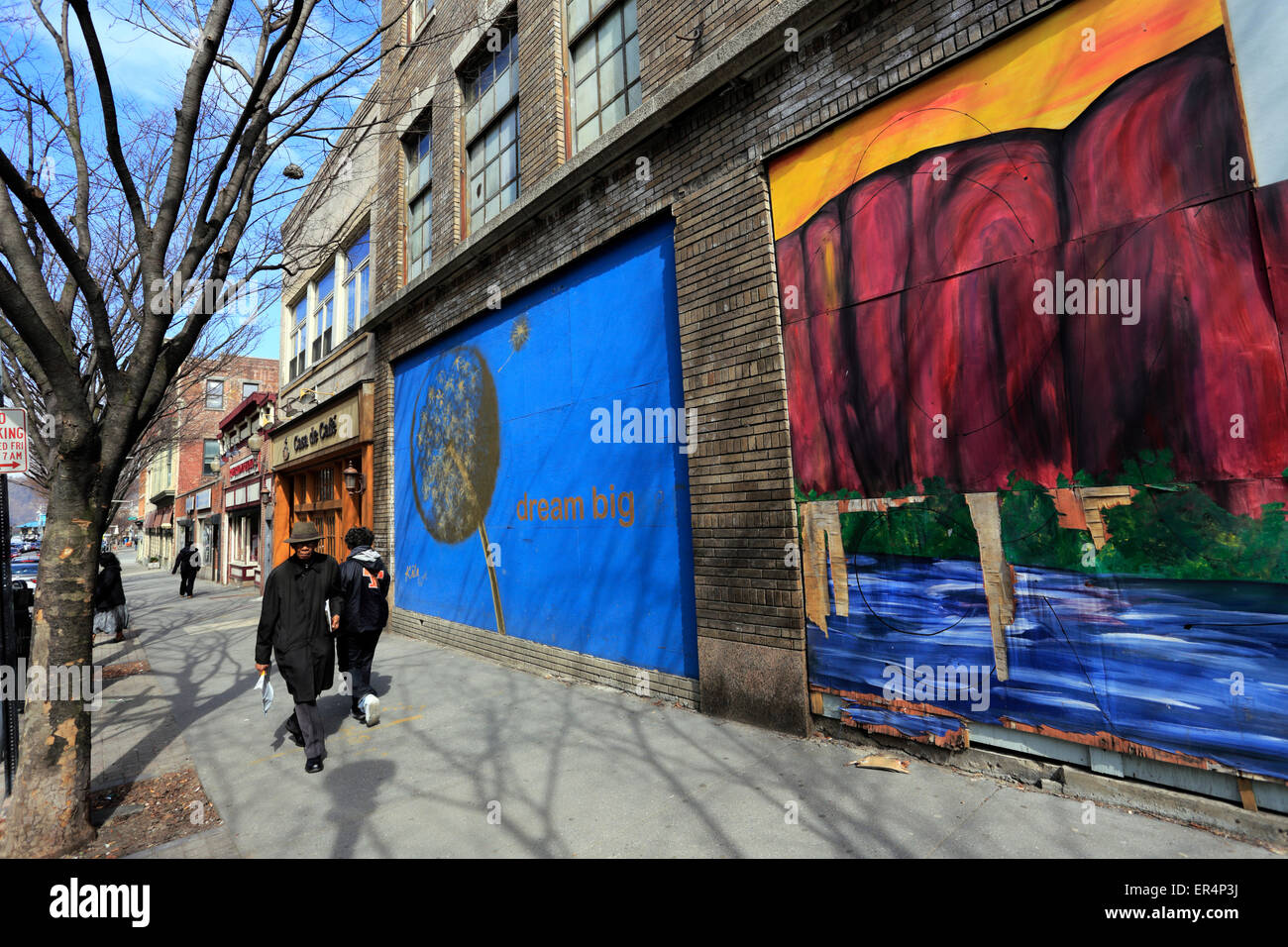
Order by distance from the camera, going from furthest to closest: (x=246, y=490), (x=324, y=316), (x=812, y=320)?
(x=246, y=490) < (x=324, y=316) < (x=812, y=320)

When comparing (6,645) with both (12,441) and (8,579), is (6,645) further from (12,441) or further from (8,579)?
(12,441)

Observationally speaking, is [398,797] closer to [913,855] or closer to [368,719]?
[368,719]

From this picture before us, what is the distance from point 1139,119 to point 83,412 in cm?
650

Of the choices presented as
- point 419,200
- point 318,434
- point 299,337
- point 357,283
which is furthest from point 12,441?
point 299,337

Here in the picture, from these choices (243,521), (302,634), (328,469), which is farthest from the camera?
(243,521)

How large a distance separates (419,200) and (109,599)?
972cm

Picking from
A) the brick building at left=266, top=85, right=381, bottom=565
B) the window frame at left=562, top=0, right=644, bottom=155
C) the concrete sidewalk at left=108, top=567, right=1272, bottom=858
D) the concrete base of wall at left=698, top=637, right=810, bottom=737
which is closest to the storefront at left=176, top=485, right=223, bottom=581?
the brick building at left=266, top=85, right=381, bottom=565

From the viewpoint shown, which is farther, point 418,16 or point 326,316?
point 326,316

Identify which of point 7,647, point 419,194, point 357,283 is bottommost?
point 7,647

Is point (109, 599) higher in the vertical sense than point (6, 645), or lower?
lower

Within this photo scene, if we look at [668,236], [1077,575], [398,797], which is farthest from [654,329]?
[398,797]

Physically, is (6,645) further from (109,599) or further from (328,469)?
(328,469)

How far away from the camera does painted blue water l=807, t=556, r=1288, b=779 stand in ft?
9.82

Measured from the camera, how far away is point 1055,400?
144 inches
